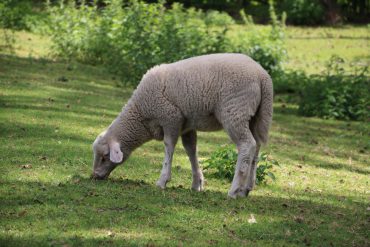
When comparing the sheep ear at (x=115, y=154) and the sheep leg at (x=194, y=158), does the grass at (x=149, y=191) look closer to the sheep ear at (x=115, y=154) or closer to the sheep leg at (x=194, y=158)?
the sheep leg at (x=194, y=158)

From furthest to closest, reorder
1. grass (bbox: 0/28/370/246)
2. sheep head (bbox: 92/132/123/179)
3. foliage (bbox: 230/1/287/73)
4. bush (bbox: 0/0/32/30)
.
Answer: bush (bbox: 0/0/32/30)
foliage (bbox: 230/1/287/73)
sheep head (bbox: 92/132/123/179)
grass (bbox: 0/28/370/246)

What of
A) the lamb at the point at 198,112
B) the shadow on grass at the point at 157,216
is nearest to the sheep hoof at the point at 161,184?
the lamb at the point at 198,112

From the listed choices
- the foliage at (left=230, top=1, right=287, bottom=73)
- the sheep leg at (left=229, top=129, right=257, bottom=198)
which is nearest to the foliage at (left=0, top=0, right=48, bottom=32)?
the foliage at (left=230, top=1, right=287, bottom=73)

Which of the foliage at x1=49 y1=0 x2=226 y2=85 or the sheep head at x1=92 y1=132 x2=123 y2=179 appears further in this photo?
the foliage at x1=49 y1=0 x2=226 y2=85

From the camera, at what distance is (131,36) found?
18391mm

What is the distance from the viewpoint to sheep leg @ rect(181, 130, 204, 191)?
9.06 meters

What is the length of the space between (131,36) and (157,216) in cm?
1160

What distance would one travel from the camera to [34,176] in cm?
876

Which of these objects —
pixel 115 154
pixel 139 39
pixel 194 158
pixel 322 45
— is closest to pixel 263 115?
pixel 194 158

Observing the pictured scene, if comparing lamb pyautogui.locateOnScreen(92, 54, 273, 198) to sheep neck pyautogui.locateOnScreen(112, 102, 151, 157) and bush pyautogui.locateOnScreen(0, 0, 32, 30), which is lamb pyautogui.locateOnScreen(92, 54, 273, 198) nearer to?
sheep neck pyautogui.locateOnScreen(112, 102, 151, 157)

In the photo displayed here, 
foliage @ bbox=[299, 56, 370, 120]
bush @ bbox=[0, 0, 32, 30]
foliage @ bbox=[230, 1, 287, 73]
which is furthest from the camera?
bush @ bbox=[0, 0, 32, 30]

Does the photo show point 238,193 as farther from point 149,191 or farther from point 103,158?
point 103,158

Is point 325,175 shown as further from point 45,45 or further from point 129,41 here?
point 45,45

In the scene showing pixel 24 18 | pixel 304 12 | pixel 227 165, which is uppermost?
pixel 227 165
